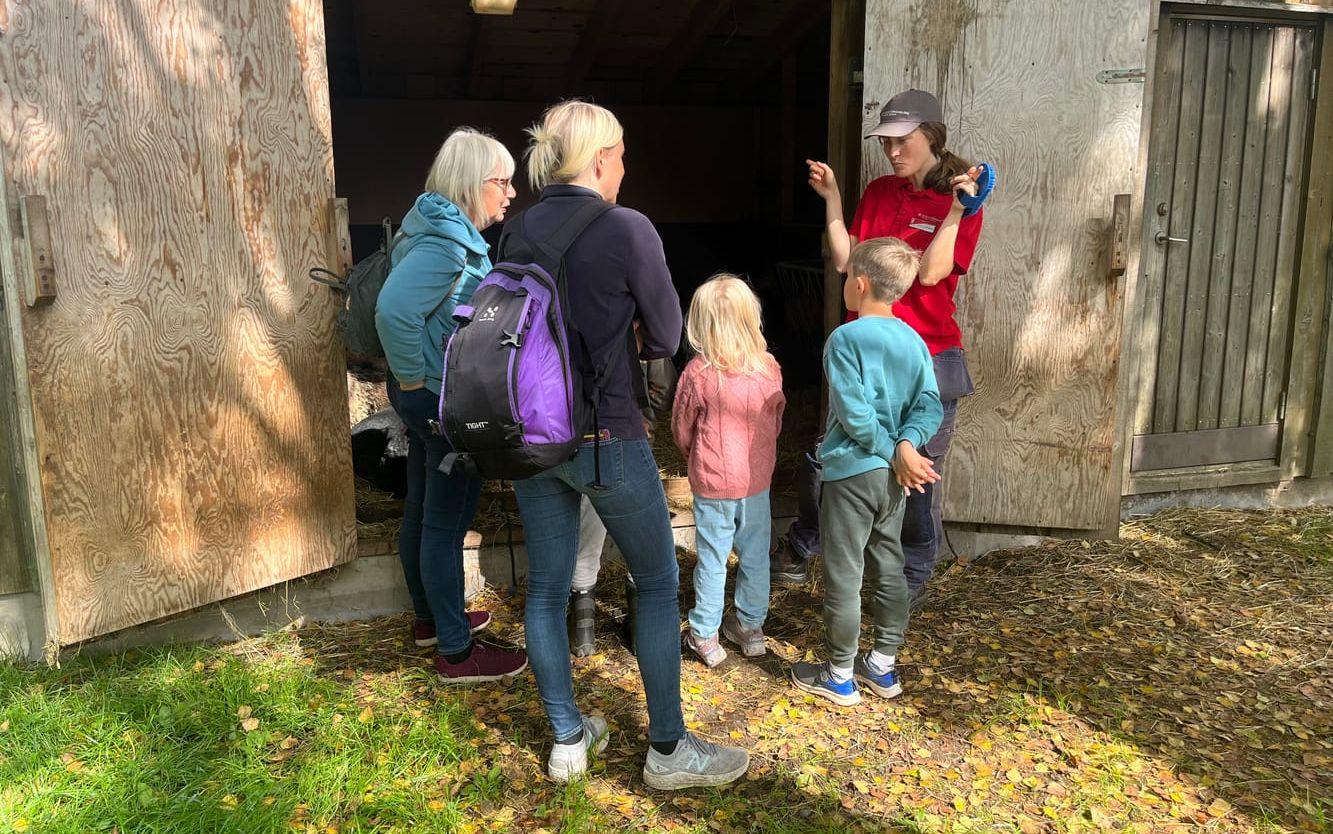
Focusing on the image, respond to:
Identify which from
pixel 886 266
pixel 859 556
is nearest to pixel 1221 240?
pixel 886 266

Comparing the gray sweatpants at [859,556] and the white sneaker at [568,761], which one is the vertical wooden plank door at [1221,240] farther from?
the white sneaker at [568,761]

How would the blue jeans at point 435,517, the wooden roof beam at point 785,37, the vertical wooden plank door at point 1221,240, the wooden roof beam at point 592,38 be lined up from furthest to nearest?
the wooden roof beam at point 785,37
the wooden roof beam at point 592,38
the vertical wooden plank door at point 1221,240
the blue jeans at point 435,517

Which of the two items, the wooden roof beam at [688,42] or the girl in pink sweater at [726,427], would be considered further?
the wooden roof beam at [688,42]

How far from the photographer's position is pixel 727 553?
340cm

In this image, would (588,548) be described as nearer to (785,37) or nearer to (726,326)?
(726,326)

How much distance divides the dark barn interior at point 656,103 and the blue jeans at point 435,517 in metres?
3.86

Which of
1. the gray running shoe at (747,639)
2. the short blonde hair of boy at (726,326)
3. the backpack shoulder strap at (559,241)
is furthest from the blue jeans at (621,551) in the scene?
the gray running shoe at (747,639)

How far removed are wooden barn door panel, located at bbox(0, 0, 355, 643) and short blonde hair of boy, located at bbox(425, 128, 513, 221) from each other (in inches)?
29.7

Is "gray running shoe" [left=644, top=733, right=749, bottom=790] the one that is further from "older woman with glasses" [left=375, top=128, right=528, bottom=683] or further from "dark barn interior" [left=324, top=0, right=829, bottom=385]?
"dark barn interior" [left=324, top=0, right=829, bottom=385]

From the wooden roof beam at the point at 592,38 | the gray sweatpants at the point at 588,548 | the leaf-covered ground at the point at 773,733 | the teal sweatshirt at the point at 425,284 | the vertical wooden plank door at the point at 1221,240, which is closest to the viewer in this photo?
the leaf-covered ground at the point at 773,733

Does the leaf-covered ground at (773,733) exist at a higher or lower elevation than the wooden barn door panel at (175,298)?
lower

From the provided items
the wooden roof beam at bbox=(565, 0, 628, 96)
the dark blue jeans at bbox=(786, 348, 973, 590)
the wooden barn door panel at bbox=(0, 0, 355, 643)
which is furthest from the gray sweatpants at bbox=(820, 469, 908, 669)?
the wooden roof beam at bbox=(565, 0, 628, 96)

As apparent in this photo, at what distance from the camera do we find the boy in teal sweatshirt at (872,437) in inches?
118

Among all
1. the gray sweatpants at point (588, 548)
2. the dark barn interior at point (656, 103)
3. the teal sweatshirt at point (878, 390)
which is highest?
the dark barn interior at point (656, 103)
